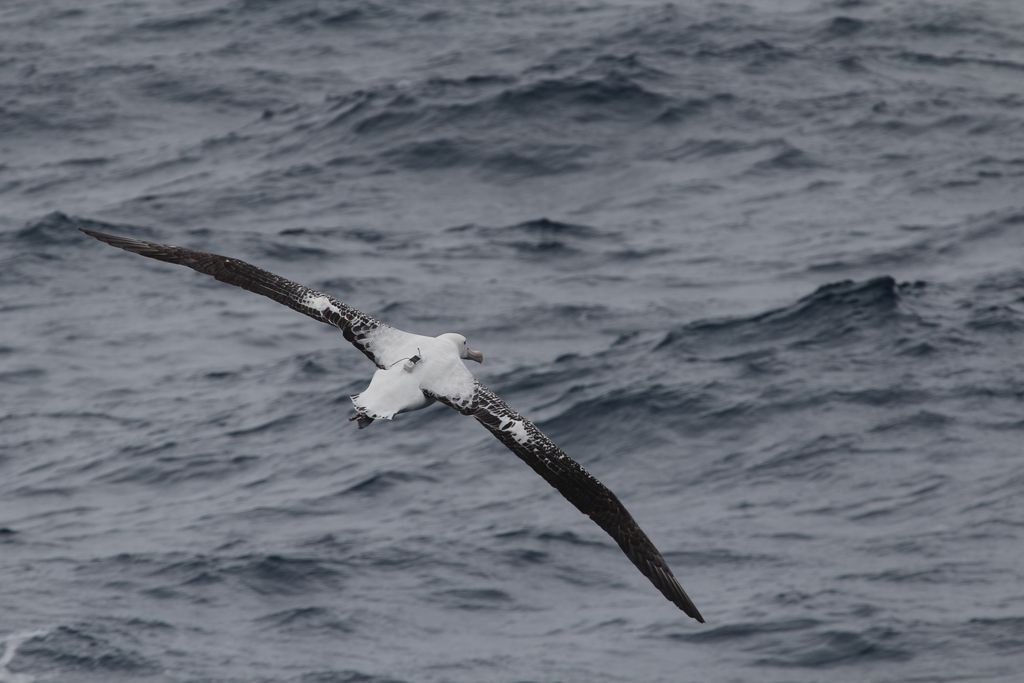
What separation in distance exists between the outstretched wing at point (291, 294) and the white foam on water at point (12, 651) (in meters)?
7.57

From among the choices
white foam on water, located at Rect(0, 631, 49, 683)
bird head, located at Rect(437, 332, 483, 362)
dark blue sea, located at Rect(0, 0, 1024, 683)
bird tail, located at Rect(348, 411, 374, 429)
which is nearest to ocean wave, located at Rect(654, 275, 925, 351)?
dark blue sea, located at Rect(0, 0, 1024, 683)

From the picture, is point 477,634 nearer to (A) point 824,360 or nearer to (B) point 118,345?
(A) point 824,360

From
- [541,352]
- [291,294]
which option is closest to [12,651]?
[291,294]

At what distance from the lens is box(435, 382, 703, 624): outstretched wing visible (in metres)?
14.0

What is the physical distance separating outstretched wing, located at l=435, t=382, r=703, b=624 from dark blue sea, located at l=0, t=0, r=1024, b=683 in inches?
242

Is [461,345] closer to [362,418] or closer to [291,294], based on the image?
[291,294]

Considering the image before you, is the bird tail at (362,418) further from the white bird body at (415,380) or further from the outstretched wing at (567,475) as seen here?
the outstretched wing at (567,475)

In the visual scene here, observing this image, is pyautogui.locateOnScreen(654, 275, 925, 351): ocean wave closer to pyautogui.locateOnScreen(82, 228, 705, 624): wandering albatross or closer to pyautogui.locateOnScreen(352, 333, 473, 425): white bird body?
pyautogui.locateOnScreen(82, 228, 705, 624): wandering albatross

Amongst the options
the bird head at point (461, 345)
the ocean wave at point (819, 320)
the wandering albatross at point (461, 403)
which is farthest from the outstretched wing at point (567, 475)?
the ocean wave at point (819, 320)

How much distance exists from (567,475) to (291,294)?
2850mm

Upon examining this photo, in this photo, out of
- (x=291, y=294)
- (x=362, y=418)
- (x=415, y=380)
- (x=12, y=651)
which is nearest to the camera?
(x=362, y=418)

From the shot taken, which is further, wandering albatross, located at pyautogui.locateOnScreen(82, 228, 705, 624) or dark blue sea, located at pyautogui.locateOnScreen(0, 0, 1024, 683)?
dark blue sea, located at pyautogui.locateOnScreen(0, 0, 1024, 683)

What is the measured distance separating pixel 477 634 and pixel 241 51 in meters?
23.8

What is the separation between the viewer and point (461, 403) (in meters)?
14.1
